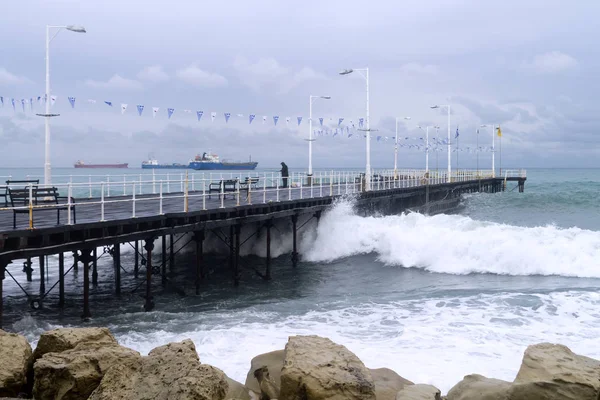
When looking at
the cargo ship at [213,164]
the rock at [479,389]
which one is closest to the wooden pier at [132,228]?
the rock at [479,389]

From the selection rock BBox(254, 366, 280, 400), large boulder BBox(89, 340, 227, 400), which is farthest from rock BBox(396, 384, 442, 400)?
large boulder BBox(89, 340, 227, 400)

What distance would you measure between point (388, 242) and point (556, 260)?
280 inches

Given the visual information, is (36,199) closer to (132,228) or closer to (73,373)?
(132,228)

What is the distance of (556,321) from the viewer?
1359 centimetres

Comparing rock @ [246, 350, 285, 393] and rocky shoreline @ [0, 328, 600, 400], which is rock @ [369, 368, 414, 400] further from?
rock @ [246, 350, 285, 393]

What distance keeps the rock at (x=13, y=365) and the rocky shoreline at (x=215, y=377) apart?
12 mm

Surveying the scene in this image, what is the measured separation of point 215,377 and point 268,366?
185 centimetres

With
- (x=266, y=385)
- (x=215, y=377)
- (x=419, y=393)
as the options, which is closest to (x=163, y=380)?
(x=215, y=377)

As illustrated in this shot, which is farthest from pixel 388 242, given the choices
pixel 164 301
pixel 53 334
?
pixel 53 334

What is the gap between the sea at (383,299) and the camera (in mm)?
11509

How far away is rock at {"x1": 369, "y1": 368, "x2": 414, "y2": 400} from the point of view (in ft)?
25.5

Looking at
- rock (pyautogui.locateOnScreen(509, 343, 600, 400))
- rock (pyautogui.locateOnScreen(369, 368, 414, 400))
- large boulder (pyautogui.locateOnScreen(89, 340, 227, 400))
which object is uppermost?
large boulder (pyautogui.locateOnScreen(89, 340, 227, 400))

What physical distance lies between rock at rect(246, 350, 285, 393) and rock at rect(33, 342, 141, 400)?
69.4 inches

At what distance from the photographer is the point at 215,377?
260 inches
